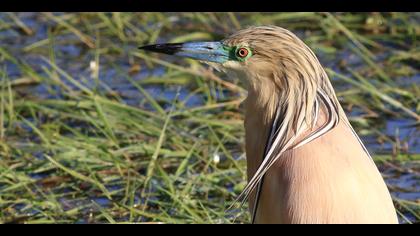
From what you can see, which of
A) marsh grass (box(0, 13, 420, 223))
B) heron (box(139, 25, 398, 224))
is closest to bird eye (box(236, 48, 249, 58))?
heron (box(139, 25, 398, 224))

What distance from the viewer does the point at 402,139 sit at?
593 cm

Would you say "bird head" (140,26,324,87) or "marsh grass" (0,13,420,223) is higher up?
"bird head" (140,26,324,87)

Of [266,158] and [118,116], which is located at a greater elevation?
[266,158]

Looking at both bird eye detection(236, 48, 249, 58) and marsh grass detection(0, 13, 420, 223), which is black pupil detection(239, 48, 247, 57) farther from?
marsh grass detection(0, 13, 420, 223)

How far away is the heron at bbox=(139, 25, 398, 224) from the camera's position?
3383 mm

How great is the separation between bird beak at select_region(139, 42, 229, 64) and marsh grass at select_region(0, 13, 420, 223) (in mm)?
855

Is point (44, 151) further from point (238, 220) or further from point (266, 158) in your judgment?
point (266, 158)

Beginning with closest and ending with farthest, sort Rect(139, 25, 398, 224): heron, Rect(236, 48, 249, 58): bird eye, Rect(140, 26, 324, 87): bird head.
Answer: Rect(139, 25, 398, 224): heron
Rect(140, 26, 324, 87): bird head
Rect(236, 48, 249, 58): bird eye

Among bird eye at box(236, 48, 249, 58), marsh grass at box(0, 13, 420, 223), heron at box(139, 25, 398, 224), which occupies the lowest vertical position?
marsh grass at box(0, 13, 420, 223)

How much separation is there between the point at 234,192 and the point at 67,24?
2.50 meters

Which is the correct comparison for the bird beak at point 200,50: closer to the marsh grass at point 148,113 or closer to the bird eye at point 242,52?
the bird eye at point 242,52

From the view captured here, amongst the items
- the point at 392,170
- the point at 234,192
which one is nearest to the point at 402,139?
the point at 392,170

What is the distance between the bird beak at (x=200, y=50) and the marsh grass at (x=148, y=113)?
86cm

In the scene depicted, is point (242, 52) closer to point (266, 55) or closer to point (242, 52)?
point (242, 52)
